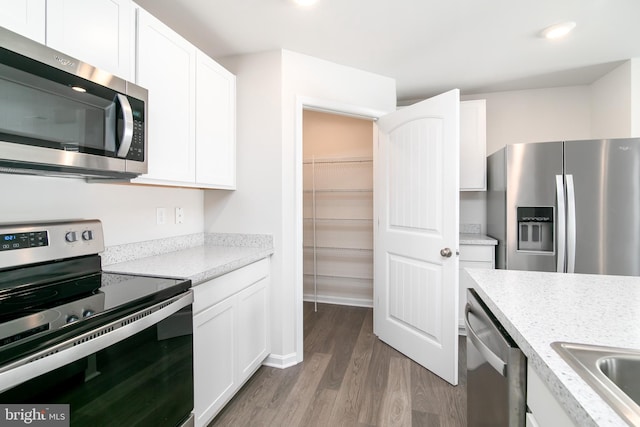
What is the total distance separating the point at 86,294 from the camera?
112 cm

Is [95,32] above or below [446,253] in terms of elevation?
above

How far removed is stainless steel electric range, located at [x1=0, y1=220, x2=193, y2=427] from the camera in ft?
2.51

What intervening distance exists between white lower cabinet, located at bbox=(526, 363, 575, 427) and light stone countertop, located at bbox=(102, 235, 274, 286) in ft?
4.12

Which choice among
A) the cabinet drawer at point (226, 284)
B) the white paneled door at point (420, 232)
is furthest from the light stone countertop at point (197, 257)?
the white paneled door at point (420, 232)

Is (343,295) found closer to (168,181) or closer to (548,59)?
(168,181)

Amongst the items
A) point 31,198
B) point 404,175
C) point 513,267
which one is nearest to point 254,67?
point 404,175

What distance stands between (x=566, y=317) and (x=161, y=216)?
6.79ft

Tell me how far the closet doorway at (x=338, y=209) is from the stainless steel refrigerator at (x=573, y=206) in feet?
4.67

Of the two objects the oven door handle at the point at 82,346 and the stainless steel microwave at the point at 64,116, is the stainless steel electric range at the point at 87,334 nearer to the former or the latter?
the oven door handle at the point at 82,346

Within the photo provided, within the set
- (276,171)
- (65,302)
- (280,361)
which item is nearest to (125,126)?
(65,302)

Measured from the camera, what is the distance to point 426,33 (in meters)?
2.03

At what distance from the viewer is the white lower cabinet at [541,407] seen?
59 cm

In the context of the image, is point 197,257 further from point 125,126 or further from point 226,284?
point 125,126

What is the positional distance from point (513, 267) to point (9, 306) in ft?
9.70
